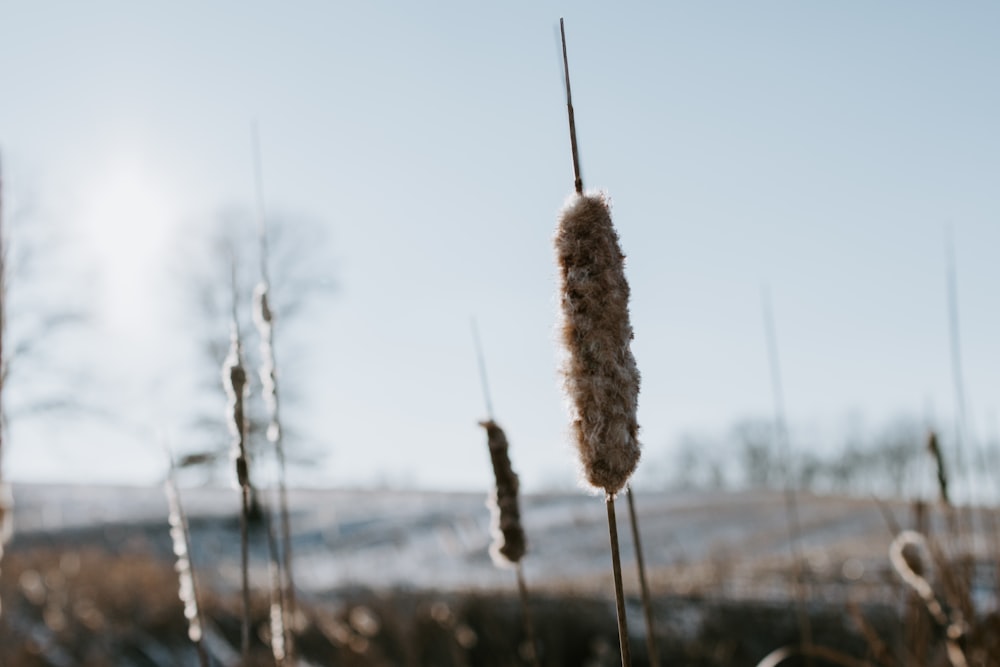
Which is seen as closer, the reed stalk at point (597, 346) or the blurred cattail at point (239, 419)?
the reed stalk at point (597, 346)

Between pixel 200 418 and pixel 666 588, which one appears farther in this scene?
pixel 200 418

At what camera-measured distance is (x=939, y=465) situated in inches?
87.4

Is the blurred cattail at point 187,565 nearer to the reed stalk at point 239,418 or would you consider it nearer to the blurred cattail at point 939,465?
the reed stalk at point 239,418

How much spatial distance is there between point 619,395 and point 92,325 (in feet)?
56.4

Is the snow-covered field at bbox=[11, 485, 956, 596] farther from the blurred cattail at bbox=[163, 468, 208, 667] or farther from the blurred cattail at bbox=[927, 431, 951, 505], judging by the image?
the blurred cattail at bbox=[163, 468, 208, 667]

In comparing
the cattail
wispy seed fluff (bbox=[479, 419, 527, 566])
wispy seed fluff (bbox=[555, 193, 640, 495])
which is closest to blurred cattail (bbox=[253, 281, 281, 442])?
wispy seed fluff (bbox=[479, 419, 527, 566])

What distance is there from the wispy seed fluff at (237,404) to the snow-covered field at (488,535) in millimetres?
5630

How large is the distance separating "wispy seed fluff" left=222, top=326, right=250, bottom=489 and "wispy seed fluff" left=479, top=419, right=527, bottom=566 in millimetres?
473

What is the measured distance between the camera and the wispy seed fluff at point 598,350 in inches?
37.3

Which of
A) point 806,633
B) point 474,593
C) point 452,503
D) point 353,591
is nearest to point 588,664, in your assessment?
point 474,593

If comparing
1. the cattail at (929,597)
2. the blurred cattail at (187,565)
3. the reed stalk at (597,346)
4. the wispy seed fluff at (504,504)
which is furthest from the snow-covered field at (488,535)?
the reed stalk at (597,346)

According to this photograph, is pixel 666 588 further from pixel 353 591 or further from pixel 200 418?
pixel 200 418

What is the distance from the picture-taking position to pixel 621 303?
0.96m

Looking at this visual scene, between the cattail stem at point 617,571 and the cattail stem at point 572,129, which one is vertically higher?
the cattail stem at point 572,129
